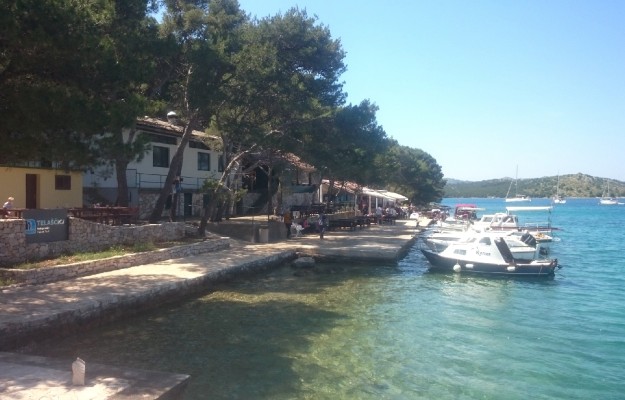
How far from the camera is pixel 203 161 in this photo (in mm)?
33531

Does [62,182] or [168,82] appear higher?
[168,82]

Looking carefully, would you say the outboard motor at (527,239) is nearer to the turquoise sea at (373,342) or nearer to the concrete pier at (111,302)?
the concrete pier at (111,302)

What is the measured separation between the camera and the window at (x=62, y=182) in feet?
70.2

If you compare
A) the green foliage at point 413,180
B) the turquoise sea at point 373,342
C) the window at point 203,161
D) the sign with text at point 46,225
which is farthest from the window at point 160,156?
the green foliage at point 413,180

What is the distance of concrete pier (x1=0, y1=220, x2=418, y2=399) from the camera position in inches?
266

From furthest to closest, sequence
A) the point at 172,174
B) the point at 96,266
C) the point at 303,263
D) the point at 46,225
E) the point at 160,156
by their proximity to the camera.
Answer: the point at 160,156
the point at 172,174
the point at 303,263
the point at 46,225
the point at 96,266

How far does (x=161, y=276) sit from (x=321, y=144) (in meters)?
13.1

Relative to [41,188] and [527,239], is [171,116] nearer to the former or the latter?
[41,188]

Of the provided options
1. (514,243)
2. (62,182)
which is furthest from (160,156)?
(514,243)

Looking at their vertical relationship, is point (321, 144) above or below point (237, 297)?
above

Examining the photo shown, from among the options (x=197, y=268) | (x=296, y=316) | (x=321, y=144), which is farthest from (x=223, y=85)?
(x=296, y=316)

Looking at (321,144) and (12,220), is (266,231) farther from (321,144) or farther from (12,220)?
(12,220)

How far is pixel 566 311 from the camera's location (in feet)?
51.3

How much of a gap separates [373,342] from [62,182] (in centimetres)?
1674
